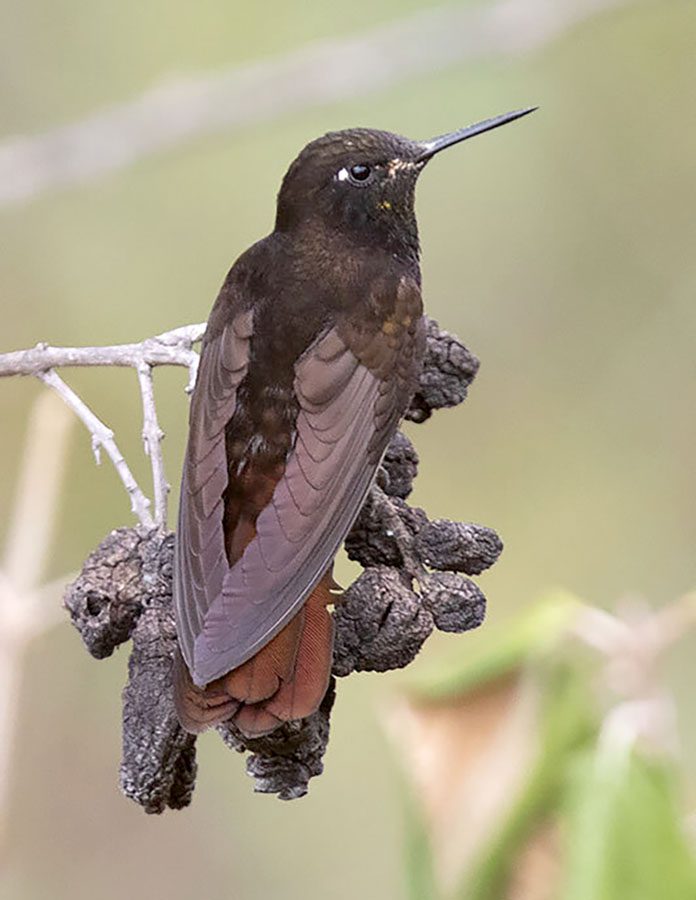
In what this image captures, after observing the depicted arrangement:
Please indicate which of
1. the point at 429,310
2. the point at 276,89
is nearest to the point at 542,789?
the point at 276,89

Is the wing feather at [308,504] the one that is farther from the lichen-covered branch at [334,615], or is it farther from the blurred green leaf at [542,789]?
the blurred green leaf at [542,789]

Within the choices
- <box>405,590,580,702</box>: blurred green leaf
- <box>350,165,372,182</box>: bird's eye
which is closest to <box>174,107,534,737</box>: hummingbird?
<box>350,165,372,182</box>: bird's eye

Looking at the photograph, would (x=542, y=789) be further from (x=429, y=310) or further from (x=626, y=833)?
(x=429, y=310)

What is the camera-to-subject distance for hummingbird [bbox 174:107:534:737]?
2660 mm

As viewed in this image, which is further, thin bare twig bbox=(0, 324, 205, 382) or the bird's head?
the bird's head

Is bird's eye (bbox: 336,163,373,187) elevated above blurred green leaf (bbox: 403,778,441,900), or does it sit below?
above

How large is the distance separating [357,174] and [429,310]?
287cm

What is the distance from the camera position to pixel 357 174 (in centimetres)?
361

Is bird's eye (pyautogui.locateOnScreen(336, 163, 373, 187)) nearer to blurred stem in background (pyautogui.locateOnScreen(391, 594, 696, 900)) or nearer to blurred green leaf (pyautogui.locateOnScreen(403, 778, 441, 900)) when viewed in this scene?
blurred stem in background (pyautogui.locateOnScreen(391, 594, 696, 900))

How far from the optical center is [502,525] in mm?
6582

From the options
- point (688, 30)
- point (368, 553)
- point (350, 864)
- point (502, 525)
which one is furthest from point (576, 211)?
point (368, 553)

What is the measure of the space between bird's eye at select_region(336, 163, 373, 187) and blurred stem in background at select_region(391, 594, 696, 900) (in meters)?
1.04

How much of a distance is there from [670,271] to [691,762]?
75.6 inches

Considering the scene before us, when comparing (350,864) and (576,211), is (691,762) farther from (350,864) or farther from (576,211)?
(576,211)
